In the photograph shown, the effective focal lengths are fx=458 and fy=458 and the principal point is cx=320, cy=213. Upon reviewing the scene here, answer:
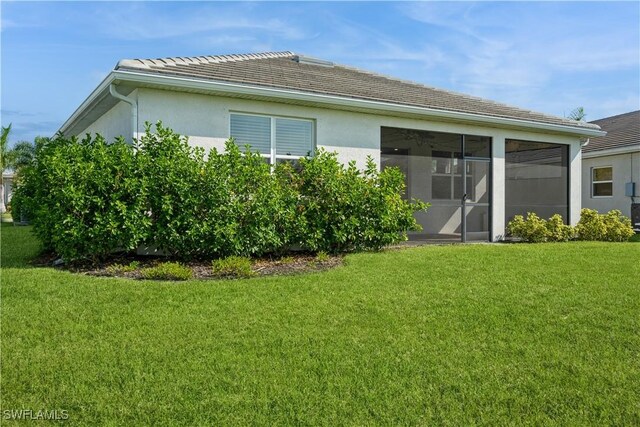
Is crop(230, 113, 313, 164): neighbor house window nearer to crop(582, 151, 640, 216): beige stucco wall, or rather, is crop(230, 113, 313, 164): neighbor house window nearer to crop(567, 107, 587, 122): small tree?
crop(582, 151, 640, 216): beige stucco wall

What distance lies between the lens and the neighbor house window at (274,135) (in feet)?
31.4

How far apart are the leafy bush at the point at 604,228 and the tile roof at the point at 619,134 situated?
5.85 m

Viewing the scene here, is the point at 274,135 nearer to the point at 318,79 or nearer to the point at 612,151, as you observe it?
the point at 318,79

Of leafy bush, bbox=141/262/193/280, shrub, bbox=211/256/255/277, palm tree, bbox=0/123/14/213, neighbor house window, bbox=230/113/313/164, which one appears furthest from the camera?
palm tree, bbox=0/123/14/213

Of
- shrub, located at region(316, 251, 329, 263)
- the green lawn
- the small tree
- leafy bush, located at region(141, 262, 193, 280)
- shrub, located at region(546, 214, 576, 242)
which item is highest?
the small tree

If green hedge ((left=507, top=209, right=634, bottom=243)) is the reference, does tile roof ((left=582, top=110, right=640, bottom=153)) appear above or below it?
above

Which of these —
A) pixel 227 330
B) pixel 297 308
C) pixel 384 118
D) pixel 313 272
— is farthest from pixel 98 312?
pixel 384 118

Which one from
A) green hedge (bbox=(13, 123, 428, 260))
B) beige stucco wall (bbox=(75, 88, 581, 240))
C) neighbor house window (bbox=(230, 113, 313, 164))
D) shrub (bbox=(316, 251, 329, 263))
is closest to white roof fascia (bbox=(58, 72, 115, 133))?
beige stucco wall (bbox=(75, 88, 581, 240))

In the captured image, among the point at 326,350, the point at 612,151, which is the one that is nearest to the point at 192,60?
the point at 326,350

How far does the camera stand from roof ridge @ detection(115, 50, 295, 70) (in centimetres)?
819

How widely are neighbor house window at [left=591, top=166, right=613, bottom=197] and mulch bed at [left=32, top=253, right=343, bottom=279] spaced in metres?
15.3

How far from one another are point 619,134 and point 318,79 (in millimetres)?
15352

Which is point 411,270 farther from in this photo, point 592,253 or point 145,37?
point 145,37

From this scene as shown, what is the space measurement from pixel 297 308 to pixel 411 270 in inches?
107
